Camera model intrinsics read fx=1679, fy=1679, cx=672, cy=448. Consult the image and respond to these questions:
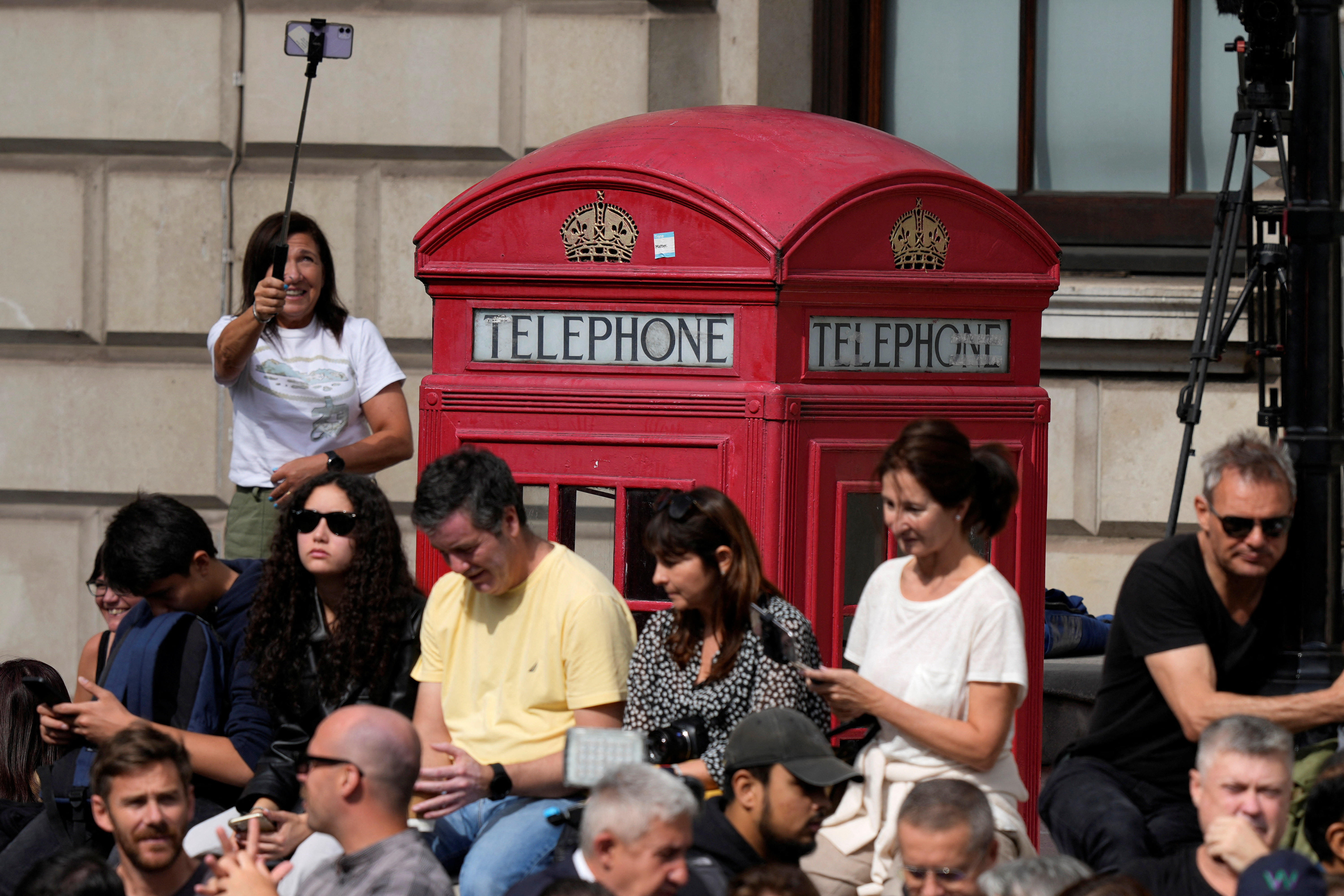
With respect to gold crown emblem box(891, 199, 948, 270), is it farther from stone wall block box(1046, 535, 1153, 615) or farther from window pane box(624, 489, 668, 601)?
stone wall block box(1046, 535, 1153, 615)

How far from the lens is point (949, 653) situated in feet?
11.1

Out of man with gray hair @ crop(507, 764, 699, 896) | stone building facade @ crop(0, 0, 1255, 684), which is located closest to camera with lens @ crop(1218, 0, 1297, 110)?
man with gray hair @ crop(507, 764, 699, 896)

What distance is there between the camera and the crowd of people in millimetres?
3018

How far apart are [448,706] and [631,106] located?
11.5ft

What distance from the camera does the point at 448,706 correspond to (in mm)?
3836

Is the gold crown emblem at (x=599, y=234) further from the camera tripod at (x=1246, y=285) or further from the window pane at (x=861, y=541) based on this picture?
the camera tripod at (x=1246, y=285)

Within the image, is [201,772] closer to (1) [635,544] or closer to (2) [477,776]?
(2) [477,776]

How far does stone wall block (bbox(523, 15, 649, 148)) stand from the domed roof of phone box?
2318mm

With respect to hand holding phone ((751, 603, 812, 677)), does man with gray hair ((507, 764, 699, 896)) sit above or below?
below

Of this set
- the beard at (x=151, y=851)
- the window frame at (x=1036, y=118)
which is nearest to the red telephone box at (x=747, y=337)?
the beard at (x=151, y=851)

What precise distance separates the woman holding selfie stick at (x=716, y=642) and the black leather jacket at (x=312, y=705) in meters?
0.66

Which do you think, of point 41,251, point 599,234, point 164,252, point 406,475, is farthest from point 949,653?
point 41,251

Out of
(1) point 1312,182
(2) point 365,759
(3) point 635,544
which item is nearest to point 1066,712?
(3) point 635,544

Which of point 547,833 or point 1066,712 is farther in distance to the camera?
point 1066,712
